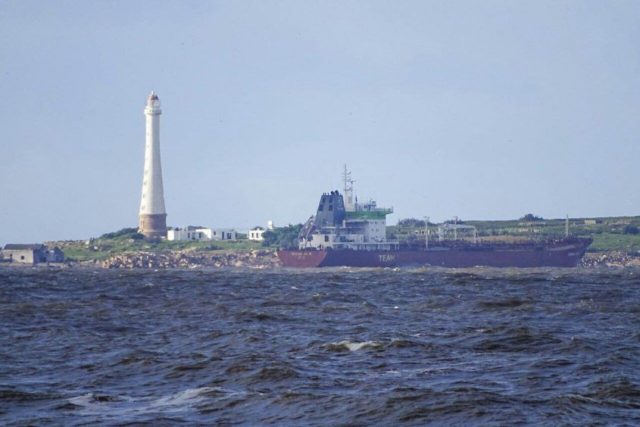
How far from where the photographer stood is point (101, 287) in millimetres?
61812

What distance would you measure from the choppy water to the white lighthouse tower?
352 ft

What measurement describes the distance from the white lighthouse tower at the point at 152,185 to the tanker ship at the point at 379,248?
20.6 m

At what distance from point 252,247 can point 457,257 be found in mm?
44257

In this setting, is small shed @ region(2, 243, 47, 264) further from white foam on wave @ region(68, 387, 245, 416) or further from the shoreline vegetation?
white foam on wave @ region(68, 387, 245, 416)

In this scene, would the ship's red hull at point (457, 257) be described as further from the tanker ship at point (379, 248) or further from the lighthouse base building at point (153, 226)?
the lighthouse base building at point (153, 226)

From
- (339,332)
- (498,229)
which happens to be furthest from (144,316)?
(498,229)

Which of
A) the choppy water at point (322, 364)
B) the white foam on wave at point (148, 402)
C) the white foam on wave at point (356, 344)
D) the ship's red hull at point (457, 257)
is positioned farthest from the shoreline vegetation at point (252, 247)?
the white foam on wave at point (148, 402)

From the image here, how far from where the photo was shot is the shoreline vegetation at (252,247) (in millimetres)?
146750

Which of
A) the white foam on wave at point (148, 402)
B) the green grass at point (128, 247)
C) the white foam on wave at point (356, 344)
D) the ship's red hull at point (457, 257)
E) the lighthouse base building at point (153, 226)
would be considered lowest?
the white foam on wave at point (148, 402)

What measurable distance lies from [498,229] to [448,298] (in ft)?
450

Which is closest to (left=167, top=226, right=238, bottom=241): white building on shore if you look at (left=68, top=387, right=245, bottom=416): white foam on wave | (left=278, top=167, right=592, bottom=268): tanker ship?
(left=278, top=167, right=592, bottom=268): tanker ship

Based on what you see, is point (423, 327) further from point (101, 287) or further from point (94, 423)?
point (101, 287)

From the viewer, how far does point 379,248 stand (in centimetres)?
13800

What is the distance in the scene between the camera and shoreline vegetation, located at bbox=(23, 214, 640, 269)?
146750 millimetres
